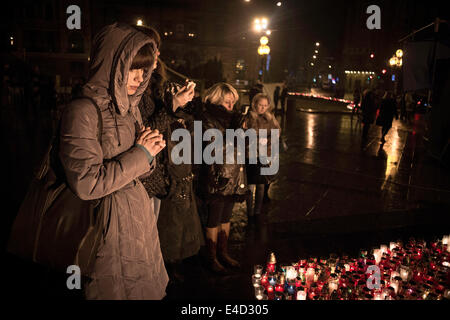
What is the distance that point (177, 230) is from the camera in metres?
3.47

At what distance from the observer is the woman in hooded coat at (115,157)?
Result: 177cm

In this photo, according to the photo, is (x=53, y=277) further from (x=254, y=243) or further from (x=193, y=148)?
(x=254, y=243)

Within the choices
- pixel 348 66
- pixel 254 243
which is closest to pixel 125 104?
pixel 254 243

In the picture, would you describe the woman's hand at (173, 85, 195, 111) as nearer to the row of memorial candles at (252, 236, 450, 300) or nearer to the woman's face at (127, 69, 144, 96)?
the woman's face at (127, 69, 144, 96)

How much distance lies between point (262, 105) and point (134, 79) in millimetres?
3144

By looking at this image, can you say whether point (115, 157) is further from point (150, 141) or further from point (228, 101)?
point (228, 101)

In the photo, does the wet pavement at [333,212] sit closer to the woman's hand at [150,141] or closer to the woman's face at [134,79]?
the woman's hand at [150,141]

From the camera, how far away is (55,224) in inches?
71.3

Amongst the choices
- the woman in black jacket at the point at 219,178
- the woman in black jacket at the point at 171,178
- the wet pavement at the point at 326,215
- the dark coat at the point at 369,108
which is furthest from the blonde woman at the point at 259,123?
the dark coat at the point at 369,108

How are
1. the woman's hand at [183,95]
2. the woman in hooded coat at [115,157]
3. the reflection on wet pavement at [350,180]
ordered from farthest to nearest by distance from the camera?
the reflection on wet pavement at [350,180]
the woman's hand at [183,95]
the woman in hooded coat at [115,157]

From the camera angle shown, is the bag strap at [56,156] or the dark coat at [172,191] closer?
the bag strap at [56,156]

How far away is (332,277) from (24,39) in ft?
170

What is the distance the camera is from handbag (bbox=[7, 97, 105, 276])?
5.96 ft

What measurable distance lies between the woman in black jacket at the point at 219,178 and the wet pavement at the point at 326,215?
47cm
